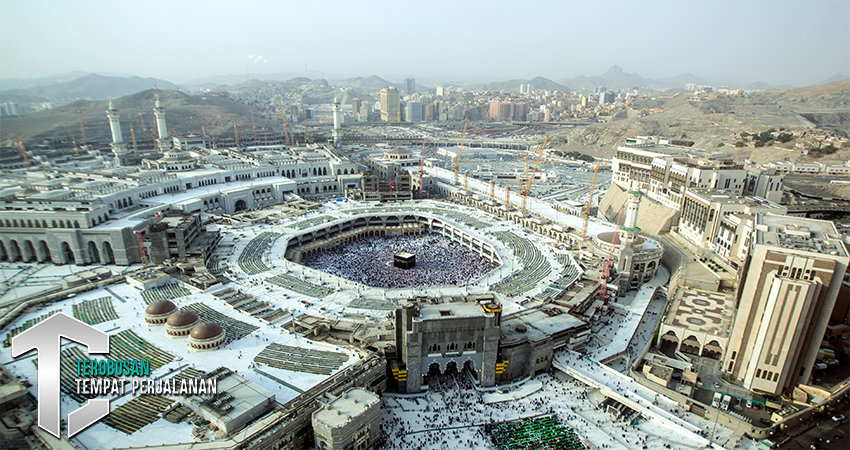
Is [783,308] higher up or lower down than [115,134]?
lower down

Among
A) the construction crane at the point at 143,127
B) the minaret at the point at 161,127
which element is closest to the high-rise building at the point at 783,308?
the minaret at the point at 161,127


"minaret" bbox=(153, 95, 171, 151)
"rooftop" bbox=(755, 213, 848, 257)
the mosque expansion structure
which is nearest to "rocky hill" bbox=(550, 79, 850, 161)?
"rooftop" bbox=(755, 213, 848, 257)

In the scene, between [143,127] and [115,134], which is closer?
[115,134]

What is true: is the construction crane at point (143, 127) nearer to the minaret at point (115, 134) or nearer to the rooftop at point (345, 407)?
the minaret at point (115, 134)

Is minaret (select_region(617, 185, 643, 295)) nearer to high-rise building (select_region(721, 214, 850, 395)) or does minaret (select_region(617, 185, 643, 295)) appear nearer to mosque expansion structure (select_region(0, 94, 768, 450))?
mosque expansion structure (select_region(0, 94, 768, 450))

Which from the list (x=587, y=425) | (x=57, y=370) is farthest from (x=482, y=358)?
(x=57, y=370)

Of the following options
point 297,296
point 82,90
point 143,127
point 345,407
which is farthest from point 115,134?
point 345,407

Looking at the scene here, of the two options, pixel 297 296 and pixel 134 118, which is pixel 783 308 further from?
pixel 134 118

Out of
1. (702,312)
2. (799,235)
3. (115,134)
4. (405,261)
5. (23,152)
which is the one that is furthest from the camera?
(115,134)
